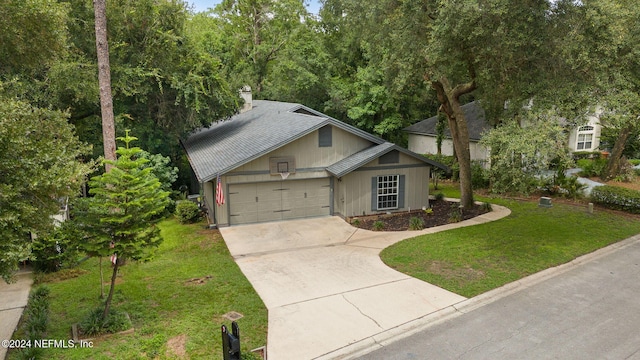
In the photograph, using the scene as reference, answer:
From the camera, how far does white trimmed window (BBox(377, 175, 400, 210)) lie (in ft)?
57.9

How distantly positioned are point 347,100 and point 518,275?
71.2 feet

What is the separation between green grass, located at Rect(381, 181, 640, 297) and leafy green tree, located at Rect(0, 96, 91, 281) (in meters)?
8.65

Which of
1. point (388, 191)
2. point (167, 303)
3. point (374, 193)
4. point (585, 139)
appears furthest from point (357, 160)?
point (585, 139)

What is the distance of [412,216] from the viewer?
17.5m

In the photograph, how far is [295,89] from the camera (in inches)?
1249

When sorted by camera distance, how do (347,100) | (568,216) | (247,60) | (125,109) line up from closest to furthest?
(568,216), (125,109), (347,100), (247,60)

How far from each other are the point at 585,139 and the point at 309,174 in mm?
23622

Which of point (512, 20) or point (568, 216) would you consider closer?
point (512, 20)

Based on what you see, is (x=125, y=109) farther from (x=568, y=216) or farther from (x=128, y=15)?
(x=568, y=216)

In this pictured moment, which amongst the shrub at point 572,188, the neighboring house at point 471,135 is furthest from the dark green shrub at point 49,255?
the neighboring house at point 471,135

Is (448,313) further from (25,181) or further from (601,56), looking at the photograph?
(601,56)

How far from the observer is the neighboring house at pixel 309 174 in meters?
16.2

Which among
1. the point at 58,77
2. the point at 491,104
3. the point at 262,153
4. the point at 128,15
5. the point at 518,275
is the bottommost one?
the point at 518,275

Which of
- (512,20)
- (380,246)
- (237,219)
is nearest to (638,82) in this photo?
(512,20)
